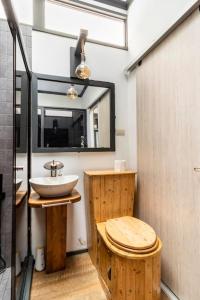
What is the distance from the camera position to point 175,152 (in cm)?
127

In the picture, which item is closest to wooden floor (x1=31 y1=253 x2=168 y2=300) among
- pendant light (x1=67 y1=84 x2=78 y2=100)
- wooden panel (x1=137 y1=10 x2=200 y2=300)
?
wooden panel (x1=137 y1=10 x2=200 y2=300)

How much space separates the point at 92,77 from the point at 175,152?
1.22 m

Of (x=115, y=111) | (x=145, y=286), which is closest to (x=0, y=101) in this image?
(x=115, y=111)

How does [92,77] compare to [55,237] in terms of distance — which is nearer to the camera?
[55,237]

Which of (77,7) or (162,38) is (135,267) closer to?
(162,38)

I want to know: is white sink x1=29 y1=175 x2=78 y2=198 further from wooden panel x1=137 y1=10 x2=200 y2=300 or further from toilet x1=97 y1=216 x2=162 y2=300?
wooden panel x1=137 y1=10 x2=200 y2=300

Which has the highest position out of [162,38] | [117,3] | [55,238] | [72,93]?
[117,3]

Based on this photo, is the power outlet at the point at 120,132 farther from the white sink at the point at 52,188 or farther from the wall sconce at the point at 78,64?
the white sink at the point at 52,188

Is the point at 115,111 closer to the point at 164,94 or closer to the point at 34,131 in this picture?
the point at 164,94

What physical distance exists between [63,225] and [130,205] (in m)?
0.66

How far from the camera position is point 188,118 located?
1.16 metres

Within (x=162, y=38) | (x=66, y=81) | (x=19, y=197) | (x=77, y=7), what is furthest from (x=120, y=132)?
(x=77, y=7)

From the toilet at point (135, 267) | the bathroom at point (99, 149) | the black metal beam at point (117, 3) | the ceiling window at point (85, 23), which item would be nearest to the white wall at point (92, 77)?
the bathroom at point (99, 149)

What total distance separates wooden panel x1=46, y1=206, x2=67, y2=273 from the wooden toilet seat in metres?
0.47
